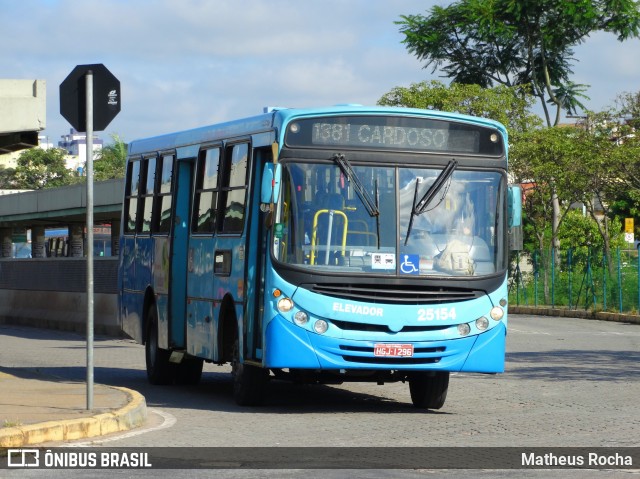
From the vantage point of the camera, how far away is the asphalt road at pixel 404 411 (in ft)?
37.9

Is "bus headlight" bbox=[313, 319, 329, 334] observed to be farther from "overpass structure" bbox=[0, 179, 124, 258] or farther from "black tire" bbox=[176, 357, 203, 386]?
"overpass structure" bbox=[0, 179, 124, 258]

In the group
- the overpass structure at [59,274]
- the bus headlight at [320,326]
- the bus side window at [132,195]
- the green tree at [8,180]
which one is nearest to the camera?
the bus headlight at [320,326]

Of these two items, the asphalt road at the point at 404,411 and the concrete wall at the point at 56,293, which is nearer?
the asphalt road at the point at 404,411

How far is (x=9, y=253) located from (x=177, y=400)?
1475 inches

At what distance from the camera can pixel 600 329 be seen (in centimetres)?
3275

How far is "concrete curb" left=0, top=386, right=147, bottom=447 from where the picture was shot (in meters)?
10.6

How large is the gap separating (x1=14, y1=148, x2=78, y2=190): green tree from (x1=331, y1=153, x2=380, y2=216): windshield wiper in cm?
10433

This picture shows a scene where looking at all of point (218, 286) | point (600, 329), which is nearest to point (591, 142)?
point (600, 329)

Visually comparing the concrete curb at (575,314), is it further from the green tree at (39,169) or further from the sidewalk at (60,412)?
the green tree at (39,169)

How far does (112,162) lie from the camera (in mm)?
99625

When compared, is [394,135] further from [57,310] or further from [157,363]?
[57,310]

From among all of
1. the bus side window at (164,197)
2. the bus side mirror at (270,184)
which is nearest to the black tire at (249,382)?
the bus side mirror at (270,184)

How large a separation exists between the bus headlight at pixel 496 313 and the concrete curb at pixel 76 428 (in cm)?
370

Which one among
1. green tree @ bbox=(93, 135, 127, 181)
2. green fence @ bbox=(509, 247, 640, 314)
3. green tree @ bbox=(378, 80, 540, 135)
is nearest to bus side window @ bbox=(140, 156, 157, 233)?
green fence @ bbox=(509, 247, 640, 314)
